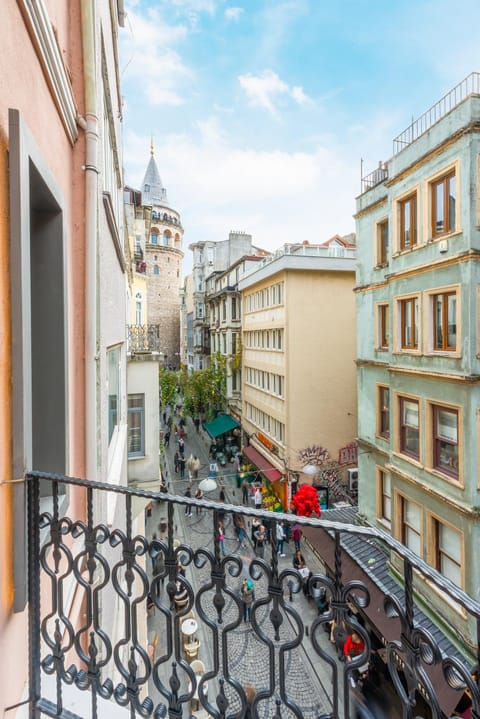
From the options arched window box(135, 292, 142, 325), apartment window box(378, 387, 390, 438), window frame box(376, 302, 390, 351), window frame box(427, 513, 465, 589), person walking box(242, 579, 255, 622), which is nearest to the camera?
person walking box(242, 579, 255, 622)

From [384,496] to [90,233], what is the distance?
12.8 metres

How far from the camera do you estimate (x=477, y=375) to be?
9242mm

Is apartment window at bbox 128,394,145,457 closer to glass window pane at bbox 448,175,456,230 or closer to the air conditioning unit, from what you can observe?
glass window pane at bbox 448,175,456,230

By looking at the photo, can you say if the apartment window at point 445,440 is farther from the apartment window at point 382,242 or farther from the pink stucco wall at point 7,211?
the pink stucco wall at point 7,211

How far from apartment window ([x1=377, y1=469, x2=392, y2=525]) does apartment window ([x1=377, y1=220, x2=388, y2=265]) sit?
702 cm

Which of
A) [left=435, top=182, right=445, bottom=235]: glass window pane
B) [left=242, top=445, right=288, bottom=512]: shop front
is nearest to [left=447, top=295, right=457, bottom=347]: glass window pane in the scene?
[left=435, top=182, right=445, bottom=235]: glass window pane

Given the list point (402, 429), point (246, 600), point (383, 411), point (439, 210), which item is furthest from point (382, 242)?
point (246, 600)

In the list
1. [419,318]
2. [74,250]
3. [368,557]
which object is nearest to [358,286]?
[419,318]

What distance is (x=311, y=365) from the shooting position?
22.3 meters

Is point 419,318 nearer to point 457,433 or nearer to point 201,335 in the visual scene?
point 457,433

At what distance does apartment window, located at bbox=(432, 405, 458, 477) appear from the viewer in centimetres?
1011

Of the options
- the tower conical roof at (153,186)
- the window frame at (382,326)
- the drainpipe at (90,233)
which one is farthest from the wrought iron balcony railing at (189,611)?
the tower conical roof at (153,186)

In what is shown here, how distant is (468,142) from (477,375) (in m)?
5.18

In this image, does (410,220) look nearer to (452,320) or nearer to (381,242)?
(381,242)
